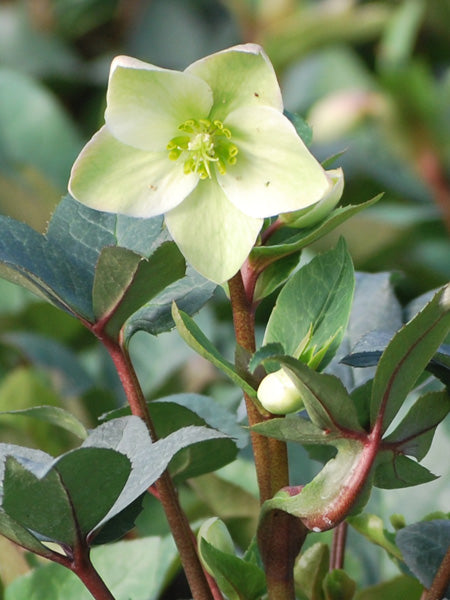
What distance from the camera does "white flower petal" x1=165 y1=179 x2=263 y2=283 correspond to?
40cm

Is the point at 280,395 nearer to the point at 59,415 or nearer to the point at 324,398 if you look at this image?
the point at 324,398

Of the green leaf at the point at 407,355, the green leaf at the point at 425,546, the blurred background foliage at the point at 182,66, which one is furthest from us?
the blurred background foliage at the point at 182,66

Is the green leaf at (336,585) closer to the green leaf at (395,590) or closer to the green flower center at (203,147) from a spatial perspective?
the green leaf at (395,590)

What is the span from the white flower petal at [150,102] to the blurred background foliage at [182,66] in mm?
251

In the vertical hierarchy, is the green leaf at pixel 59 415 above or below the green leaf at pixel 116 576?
above

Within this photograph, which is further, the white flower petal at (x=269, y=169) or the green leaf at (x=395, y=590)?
the green leaf at (x=395, y=590)

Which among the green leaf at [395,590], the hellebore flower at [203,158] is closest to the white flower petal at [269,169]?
the hellebore flower at [203,158]

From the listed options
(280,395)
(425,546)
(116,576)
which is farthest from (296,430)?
(116,576)

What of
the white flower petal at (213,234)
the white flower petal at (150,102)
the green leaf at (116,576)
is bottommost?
the green leaf at (116,576)

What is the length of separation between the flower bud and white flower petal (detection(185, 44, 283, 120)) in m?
0.12

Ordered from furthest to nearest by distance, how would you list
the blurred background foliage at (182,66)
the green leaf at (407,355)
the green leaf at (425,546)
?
the blurred background foliage at (182,66) < the green leaf at (425,546) < the green leaf at (407,355)

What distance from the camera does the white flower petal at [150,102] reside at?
0.40m

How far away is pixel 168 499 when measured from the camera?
1.39 ft

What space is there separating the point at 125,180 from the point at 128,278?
0.05 m
